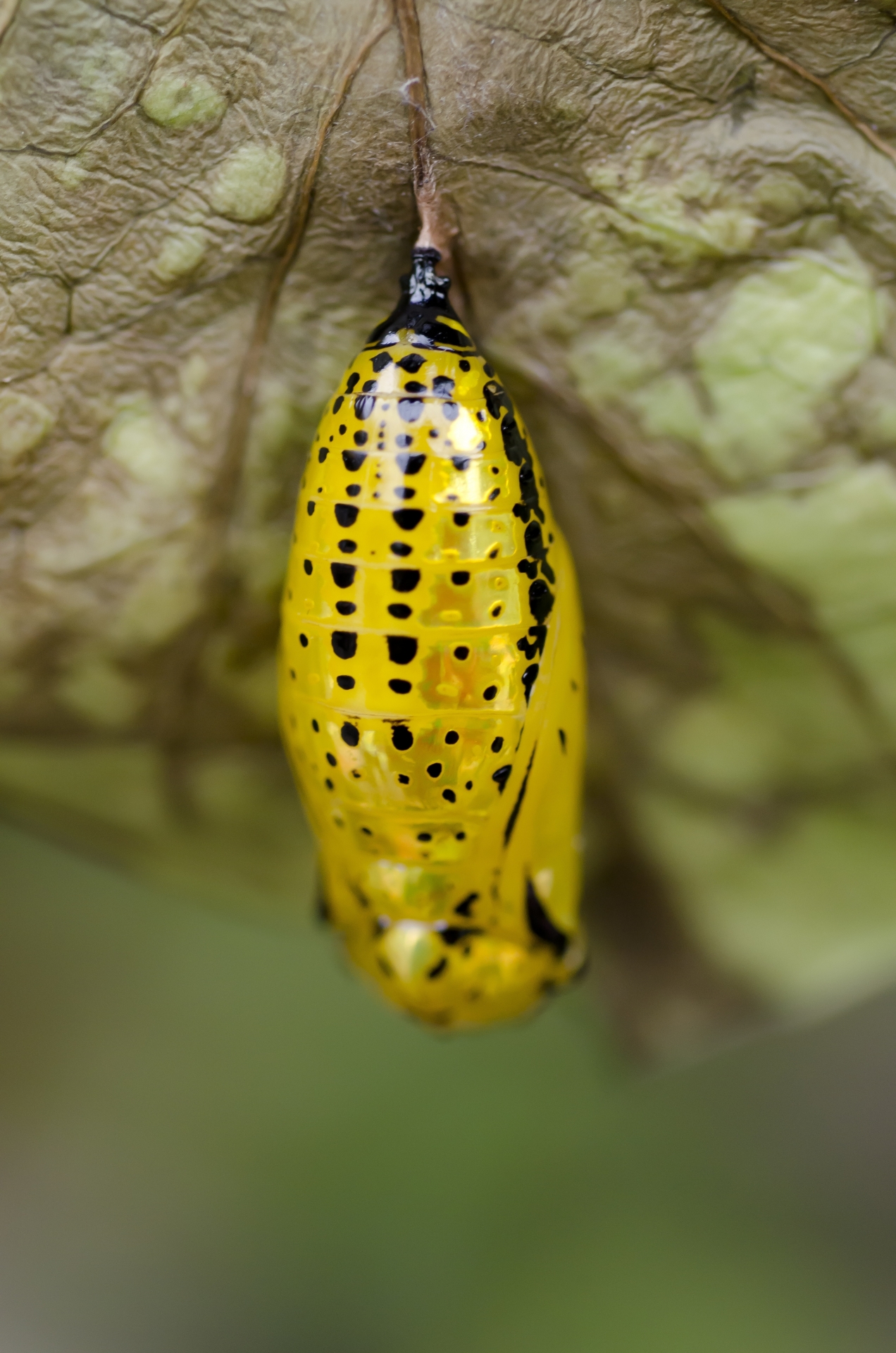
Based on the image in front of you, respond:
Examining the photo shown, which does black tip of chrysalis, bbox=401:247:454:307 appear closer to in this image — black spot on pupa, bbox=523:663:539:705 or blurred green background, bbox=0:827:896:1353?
black spot on pupa, bbox=523:663:539:705

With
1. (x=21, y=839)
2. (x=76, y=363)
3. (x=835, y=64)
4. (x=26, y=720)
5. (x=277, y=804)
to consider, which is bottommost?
(x=21, y=839)

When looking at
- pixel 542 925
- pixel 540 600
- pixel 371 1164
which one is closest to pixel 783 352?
pixel 540 600

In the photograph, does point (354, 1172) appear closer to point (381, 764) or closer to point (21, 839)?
point (21, 839)

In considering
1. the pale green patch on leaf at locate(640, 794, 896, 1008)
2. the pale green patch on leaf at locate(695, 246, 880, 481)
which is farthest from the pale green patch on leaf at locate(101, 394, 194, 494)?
the pale green patch on leaf at locate(640, 794, 896, 1008)

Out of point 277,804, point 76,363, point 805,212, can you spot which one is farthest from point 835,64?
point 277,804

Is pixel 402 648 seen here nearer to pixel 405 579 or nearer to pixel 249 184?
pixel 405 579

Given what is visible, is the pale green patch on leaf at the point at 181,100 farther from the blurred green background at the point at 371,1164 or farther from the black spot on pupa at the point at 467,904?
the blurred green background at the point at 371,1164

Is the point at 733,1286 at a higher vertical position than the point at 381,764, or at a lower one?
lower
